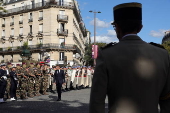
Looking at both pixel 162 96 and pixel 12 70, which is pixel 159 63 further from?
pixel 12 70

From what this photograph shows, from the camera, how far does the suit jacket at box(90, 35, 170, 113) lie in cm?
192

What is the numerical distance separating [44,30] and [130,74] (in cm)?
5017

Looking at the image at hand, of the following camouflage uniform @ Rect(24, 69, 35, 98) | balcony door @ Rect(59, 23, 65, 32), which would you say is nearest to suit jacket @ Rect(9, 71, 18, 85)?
camouflage uniform @ Rect(24, 69, 35, 98)

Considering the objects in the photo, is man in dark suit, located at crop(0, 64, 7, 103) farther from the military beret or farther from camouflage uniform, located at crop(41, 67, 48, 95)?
the military beret

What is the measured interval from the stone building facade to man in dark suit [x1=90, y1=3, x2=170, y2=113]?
4545cm

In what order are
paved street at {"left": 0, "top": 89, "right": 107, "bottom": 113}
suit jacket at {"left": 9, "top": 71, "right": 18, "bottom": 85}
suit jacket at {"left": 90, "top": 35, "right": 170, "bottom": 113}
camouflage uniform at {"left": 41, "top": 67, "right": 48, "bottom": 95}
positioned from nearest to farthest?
suit jacket at {"left": 90, "top": 35, "right": 170, "bottom": 113}, paved street at {"left": 0, "top": 89, "right": 107, "bottom": 113}, suit jacket at {"left": 9, "top": 71, "right": 18, "bottom": 85}, camouflage uniform at {"left": 41, "top": 67, "right": 48, "bottom": 95}

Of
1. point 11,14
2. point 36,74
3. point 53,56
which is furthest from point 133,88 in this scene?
point 11,14

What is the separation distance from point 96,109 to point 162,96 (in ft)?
2.10

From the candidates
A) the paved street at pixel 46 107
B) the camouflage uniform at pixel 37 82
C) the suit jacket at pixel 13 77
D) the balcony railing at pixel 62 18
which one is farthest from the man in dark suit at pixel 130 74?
the balcony railing at pixel 62 18

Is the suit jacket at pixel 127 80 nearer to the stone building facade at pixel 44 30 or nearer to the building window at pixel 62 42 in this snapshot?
the stone building facade at pixel 44 30

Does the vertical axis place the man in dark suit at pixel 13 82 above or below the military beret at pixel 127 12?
below

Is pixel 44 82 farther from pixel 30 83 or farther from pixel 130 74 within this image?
pixel 130 74

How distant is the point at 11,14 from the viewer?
57469 mm

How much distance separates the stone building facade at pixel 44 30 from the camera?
50500 mm
